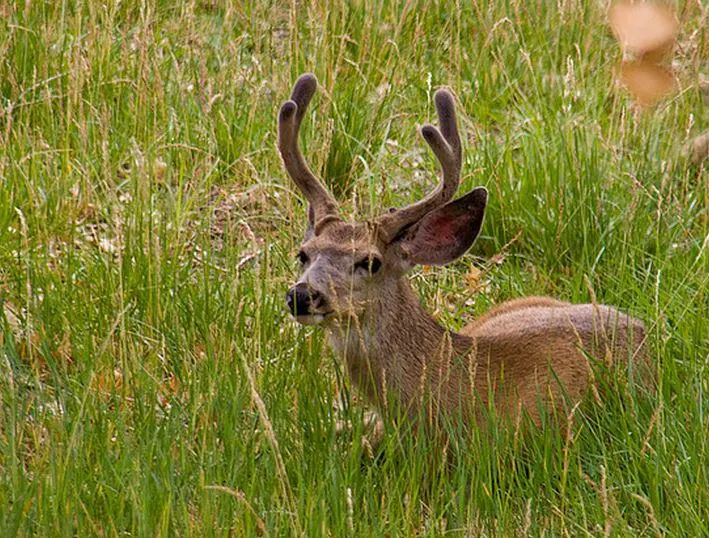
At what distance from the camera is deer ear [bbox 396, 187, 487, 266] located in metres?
4.84

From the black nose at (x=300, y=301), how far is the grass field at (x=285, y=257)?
0.85ft

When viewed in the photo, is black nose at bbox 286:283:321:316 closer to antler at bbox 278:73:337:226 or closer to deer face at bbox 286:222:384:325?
deer face at bbox 286:222:384:325

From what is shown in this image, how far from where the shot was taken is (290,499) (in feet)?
13.0

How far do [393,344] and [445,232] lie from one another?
405 millimetres

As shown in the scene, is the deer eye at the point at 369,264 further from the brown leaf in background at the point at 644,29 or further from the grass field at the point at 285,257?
the brown leaf in background at the point at 644,29

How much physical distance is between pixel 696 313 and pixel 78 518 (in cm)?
230

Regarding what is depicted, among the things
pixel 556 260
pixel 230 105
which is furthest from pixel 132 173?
pixel 556 260

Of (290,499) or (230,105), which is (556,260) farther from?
(290,499)

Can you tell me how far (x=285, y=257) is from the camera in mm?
5547

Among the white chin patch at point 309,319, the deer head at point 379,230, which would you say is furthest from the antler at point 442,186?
the white chin patch at point 309,319

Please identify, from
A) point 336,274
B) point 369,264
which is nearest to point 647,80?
point 369,264

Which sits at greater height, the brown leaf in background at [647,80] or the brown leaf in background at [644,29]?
the brown leaf in background at [644,29]

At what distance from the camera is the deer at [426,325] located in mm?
4656

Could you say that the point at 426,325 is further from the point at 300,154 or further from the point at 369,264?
the point at 300,154
